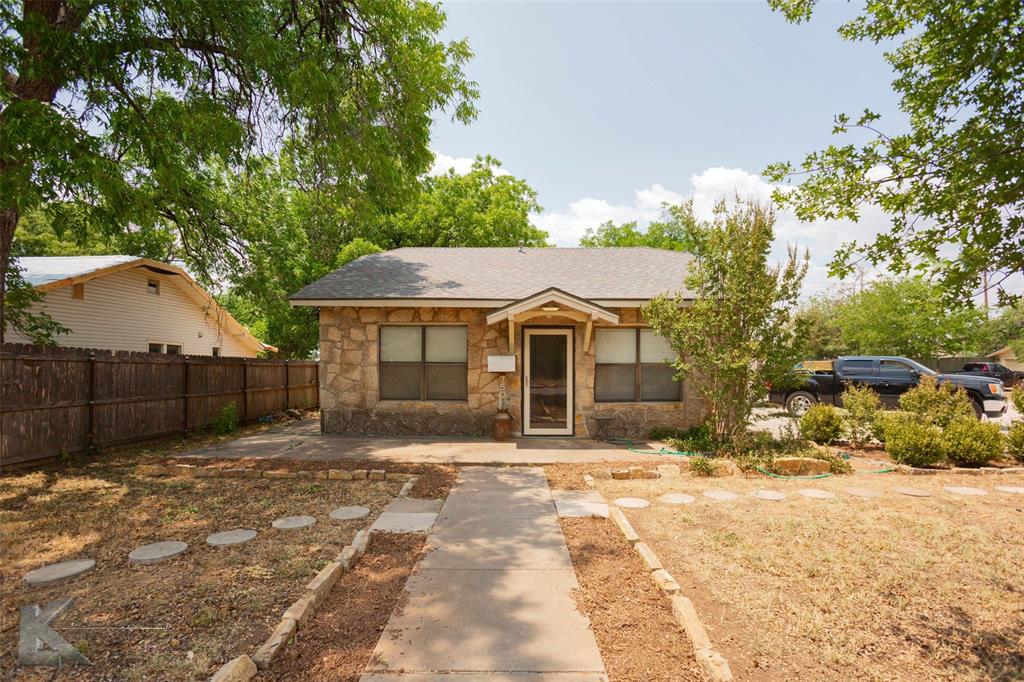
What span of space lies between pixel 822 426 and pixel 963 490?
2852mm

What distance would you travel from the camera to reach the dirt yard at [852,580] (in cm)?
279

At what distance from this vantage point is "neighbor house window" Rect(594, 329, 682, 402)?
33.1 feet

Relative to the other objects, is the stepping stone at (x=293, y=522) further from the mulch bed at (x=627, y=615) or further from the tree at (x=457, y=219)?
the tree at (x=457, y=219)

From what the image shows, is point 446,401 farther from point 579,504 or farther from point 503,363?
point 579,504

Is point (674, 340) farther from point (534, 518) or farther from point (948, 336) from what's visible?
point (948, 336)

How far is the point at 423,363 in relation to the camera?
1022 centimetres

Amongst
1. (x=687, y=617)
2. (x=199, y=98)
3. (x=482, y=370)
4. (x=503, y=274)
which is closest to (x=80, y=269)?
(x=199, y=98)

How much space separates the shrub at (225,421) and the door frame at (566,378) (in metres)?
6.53

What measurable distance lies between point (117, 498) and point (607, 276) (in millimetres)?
9574

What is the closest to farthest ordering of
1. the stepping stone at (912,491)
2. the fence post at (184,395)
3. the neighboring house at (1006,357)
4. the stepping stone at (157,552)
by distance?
the stepping stone at (157,552), the stepping stone at (912,491), the fence post at (184,395), the neighboring house at (1006,357)

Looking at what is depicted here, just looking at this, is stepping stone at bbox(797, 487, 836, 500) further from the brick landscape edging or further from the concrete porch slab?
the concrete porch slab

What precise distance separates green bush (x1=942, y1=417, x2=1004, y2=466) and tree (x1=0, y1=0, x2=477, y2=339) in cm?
1004

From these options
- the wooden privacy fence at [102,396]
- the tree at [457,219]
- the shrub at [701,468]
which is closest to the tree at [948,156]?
the shrub at [701,468]

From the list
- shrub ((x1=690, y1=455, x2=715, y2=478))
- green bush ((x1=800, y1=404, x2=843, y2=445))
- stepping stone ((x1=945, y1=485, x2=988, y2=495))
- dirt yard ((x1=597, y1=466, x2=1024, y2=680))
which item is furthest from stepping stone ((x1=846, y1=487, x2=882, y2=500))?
green bush ((x1=800, y1=404, x2=843, y2=445))
